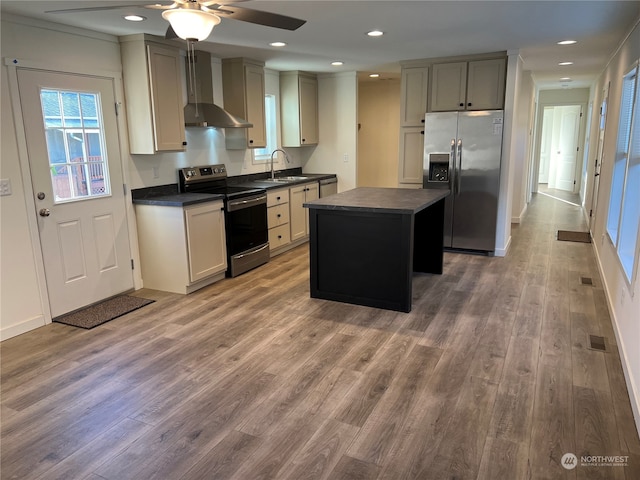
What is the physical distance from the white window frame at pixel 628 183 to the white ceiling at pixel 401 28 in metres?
0.59

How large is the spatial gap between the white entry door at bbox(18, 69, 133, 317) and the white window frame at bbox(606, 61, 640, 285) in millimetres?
4111

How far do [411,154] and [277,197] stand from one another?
1.90 m

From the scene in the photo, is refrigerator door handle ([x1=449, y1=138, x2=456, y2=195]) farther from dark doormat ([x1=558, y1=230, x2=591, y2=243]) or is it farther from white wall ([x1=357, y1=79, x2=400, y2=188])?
white wall ([x1=357, y1=79, x2=400, y2=188])

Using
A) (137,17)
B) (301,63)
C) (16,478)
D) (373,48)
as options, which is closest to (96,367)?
(16,478)

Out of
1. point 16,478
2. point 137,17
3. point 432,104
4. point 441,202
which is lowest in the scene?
point 16,478

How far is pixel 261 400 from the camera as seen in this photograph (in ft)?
8.46

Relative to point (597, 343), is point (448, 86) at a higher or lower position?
higher

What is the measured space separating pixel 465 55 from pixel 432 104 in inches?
25.5

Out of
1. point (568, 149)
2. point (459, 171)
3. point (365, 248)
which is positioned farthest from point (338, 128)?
point (568, 149)

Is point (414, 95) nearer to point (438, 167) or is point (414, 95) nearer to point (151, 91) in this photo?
point (438, 167)

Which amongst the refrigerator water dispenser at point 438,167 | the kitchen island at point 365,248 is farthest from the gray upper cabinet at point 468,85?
the kitchen island at point 365,248

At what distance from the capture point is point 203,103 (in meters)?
4.82

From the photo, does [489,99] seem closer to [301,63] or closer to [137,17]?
[301,63]

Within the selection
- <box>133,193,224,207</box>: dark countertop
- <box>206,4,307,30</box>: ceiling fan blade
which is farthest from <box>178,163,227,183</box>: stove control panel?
<box>206,4,307,30</box>: ceiling fan blade
